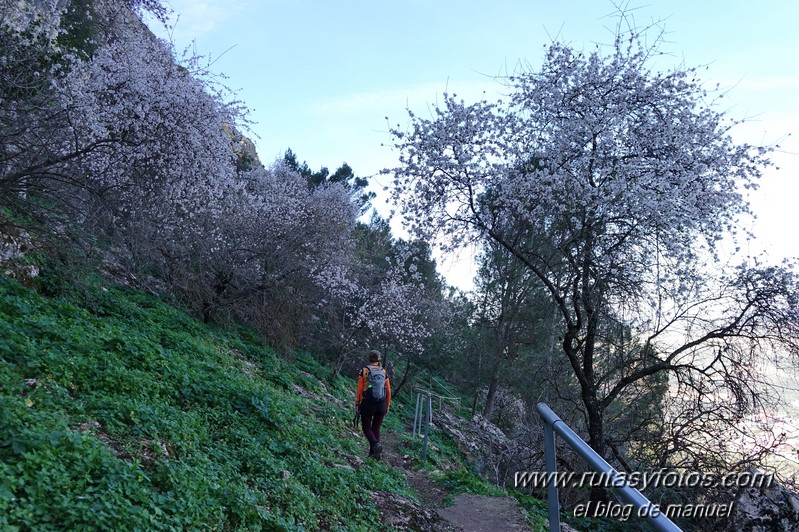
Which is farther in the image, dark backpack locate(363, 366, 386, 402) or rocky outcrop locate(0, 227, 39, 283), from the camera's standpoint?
dark backpack locate(363, 366, 386, 402)

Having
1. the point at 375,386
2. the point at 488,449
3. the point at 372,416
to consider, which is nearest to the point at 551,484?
the point at 375,386

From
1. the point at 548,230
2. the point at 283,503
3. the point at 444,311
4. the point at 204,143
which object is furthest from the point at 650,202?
the point at 444,311

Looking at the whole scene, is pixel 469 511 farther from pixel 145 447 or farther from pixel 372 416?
pixel 145 447

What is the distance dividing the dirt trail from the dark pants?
3.31 ft

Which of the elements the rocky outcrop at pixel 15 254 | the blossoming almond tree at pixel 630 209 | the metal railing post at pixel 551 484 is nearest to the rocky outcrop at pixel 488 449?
the blossoming almond tree at pixel 630 209

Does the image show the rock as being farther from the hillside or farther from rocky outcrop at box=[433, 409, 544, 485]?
rocky outcrop at box=[433, 409, 544, 485]

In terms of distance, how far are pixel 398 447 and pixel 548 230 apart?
5617 millimetres

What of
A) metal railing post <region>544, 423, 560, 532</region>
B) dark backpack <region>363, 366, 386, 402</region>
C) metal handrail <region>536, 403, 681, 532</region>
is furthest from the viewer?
dark backpack <region>363, 366, 386, 402</region>

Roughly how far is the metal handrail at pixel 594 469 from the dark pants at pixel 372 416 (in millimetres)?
4753

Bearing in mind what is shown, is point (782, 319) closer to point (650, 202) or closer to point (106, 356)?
point (650, 202)

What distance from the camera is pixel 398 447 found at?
1209cm

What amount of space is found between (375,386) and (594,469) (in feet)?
19.5

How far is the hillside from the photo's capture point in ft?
10.5

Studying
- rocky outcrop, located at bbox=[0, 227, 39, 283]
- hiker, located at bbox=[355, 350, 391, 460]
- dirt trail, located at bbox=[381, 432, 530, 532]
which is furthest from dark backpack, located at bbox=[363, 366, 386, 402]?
rocky outcrop, located at bbox=[0, 227, 39, 283]
